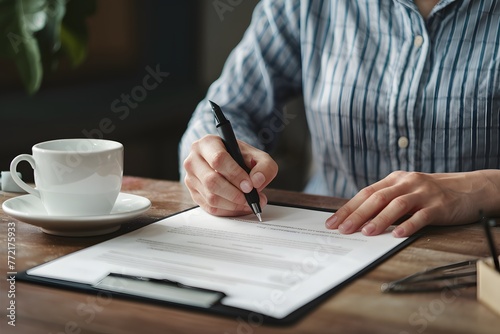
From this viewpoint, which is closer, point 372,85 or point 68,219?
point 68,219

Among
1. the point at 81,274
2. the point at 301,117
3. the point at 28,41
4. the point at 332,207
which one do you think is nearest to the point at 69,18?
the point at 28,41

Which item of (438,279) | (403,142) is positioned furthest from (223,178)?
(403,142)

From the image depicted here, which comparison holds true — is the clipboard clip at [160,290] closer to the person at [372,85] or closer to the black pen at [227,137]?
the black pen at [227,137]

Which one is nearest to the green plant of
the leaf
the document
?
the leaf

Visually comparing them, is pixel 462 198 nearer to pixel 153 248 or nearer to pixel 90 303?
pixel 153 248

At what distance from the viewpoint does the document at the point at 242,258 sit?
0.74 meters

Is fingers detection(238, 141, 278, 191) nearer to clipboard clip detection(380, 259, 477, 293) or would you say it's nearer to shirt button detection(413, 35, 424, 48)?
clipboard clip detection(380, 259, 477, 293)

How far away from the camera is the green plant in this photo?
1.44 meters

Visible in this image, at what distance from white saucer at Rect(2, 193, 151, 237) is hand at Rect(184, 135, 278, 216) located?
0.31ft

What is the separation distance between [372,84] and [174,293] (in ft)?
2.87

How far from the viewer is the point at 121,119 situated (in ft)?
9.93

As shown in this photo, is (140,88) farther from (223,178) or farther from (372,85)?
(223,178)

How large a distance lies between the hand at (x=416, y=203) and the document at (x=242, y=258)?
Result: 3cm

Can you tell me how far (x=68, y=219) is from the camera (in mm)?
907
